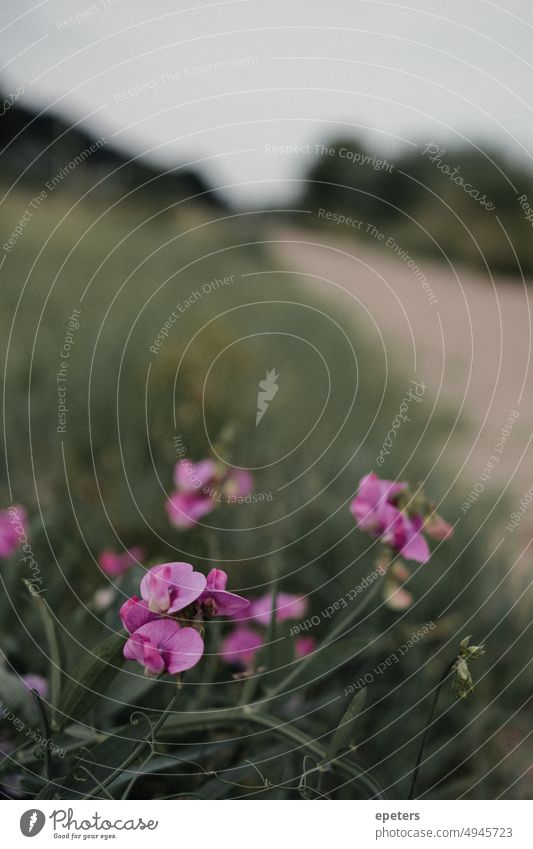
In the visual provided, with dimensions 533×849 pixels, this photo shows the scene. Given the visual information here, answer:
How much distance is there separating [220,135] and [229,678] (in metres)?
0.41

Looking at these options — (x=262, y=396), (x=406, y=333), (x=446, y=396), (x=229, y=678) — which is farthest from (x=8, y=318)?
(x=229, y=678)

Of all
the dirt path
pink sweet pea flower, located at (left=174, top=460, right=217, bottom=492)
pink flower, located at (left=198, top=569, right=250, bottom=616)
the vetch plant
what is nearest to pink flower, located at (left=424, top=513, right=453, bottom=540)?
the vetch plant

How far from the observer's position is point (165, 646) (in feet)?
1.12

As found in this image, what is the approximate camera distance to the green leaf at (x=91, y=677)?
36cm

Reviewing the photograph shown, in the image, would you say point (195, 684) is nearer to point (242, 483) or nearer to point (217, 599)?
point (217, 599)

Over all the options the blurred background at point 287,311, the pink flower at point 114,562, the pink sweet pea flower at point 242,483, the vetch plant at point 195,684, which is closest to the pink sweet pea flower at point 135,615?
the vetch plant at point 195,684

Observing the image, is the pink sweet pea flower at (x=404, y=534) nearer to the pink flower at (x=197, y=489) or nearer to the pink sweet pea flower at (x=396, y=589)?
the pink sweet pea flower at (x=396, y=589)

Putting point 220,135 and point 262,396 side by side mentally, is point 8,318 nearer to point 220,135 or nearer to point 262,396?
point 262,396

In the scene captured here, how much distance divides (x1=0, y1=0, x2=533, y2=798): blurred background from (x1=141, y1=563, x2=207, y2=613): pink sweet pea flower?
0.10 metres

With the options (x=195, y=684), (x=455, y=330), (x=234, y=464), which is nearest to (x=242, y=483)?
(x=234, y=464)

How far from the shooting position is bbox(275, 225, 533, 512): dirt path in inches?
37.6

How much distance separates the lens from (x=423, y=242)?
3.34 feet

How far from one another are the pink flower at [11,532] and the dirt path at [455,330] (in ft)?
1.32
